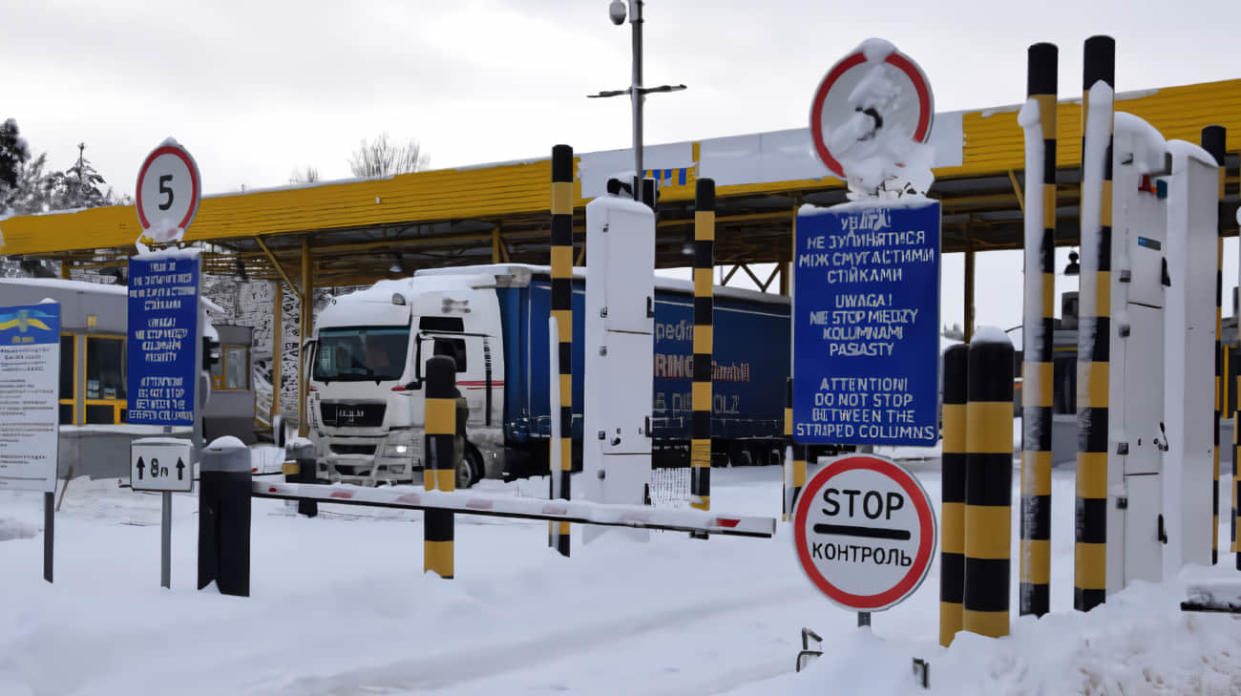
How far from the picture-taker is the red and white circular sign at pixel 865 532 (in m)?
5.21

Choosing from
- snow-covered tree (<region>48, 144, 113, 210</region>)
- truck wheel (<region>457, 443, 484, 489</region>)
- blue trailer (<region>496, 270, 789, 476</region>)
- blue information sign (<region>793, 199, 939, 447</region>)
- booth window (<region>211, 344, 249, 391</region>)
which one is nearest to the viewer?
blue information sign (<region>793, 199, 939, 447</region>)

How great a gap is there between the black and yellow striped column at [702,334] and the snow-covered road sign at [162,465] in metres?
4.89

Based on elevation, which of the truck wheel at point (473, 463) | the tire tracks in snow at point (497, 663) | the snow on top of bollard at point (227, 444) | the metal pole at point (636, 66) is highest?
the metal pole at point (636, 66)

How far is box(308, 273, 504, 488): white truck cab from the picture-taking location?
18.2 m

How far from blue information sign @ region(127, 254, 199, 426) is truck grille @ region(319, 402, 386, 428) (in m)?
9.65

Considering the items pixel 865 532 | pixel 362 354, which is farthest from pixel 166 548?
pixel 362 354

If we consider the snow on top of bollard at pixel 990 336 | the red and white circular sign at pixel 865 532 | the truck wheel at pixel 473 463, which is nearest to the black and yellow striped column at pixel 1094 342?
the snow on top of bollard at pixel 990 336

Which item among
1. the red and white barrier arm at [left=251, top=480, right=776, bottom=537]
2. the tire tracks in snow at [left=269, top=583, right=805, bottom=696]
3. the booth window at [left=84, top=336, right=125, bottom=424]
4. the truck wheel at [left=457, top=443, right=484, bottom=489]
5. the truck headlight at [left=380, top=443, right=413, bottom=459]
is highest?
the booth window at [left=84, top=336, right=125, bottom=424]

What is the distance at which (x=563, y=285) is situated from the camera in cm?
1048

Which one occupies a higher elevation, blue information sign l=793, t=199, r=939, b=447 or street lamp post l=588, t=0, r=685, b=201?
street lamp post l=588, t=0, r=685, b=201

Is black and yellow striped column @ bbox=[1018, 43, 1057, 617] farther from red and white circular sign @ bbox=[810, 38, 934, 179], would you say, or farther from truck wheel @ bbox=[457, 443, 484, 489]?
truck wheel @ bbox=[457, 443, 484, 489]

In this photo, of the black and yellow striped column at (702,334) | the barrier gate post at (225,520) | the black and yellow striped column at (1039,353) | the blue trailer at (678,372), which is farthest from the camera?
the blue trailer at (678,372)

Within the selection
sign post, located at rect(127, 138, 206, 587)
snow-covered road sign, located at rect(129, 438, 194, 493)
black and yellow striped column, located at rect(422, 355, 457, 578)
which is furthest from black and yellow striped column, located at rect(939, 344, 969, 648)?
sign post, located at rect(127, 138, 206, 587)

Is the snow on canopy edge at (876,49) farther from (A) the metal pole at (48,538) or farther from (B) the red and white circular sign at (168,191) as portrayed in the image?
(A) the metal pole at (48,538)
